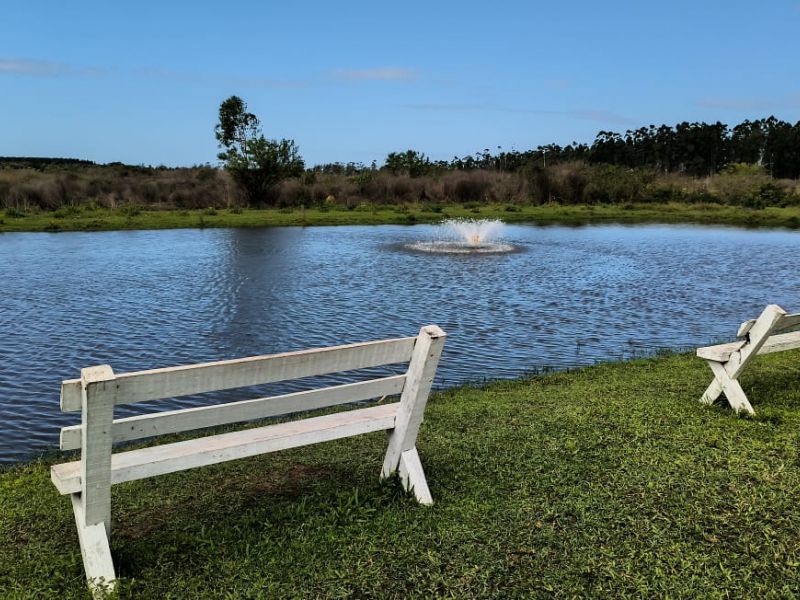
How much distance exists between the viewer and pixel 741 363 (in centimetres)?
592

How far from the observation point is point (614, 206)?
4719 centimetres

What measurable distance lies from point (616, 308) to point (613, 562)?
1143 cm

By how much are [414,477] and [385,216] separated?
110ft

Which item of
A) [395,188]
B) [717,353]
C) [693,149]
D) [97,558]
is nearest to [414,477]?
[97,558]

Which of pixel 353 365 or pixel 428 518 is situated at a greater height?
pixel 353 365

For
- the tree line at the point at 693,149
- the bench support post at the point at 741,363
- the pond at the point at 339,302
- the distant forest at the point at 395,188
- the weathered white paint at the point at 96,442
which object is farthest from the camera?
the tree line at the point at 693,149

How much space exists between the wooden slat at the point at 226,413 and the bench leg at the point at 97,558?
0.39 meters

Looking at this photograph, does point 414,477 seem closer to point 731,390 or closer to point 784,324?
point 731,390

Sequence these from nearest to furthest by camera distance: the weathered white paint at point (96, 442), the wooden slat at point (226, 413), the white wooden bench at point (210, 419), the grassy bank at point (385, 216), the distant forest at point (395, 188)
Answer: the weathered white paint at point (96, 442) < the white wooden bench at point (210, 419) < the wooden slat at point (226, 413) < the grassy bank at point (385, 216) < the distant forest at point (395, 188)

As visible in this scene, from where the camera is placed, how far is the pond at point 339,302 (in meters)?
10.3

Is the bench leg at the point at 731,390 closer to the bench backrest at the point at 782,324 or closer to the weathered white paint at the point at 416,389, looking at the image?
the bench backrest at the point at 782,324

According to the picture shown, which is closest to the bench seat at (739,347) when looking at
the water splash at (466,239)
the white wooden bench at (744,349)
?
the white wooden bench at (744,349)

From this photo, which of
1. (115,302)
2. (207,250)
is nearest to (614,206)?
(207,250)

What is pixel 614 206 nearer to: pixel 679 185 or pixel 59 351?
pixel 679 185
